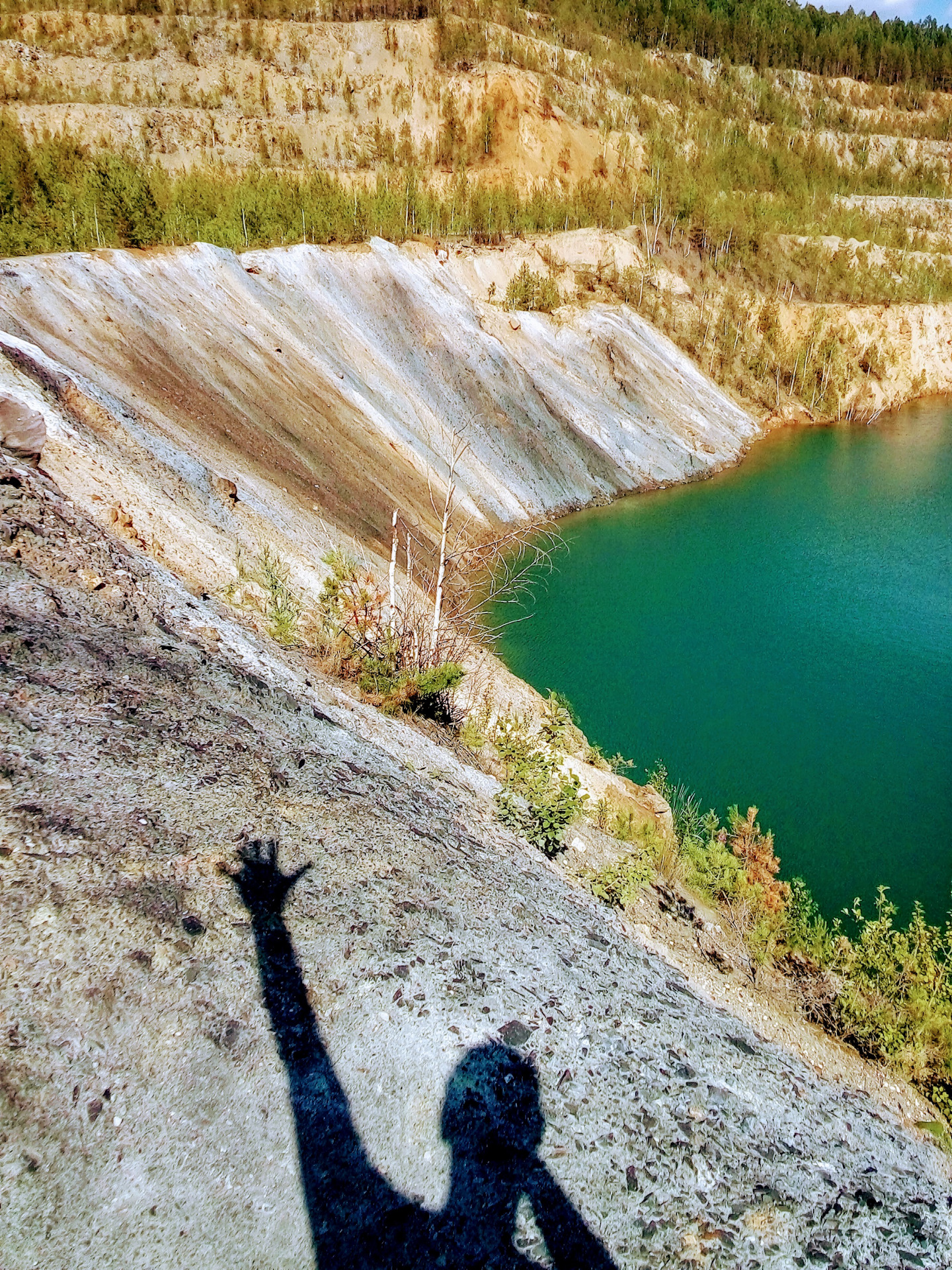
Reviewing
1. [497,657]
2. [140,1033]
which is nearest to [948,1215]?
[140,1033]

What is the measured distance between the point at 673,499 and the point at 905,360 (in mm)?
31233

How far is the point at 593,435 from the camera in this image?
30.3m

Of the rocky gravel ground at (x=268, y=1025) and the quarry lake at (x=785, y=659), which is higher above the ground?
the rocky gravel ground at (x=268, y=1025)

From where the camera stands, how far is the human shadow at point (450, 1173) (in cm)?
347

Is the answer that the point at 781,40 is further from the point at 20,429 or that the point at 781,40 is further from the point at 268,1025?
the point at 268,1025

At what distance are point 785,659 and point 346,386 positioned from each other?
52.2 feet

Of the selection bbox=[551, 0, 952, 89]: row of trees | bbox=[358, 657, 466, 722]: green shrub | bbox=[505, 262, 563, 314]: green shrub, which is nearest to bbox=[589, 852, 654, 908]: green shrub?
bbox=[358, 657, 466, 722]: green shrub

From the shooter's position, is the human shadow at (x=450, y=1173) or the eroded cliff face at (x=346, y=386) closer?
the human shadow at (x=450, y=1173)

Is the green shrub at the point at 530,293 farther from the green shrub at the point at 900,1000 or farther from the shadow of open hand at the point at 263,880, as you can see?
the shadow of open hand at the point at 263,880

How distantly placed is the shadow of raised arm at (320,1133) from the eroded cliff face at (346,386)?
815 centimetres

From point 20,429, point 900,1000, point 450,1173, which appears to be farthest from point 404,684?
point 900,1000

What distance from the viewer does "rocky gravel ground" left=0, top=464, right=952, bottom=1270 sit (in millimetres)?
3426

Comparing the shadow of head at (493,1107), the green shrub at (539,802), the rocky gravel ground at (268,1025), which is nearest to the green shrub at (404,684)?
the green shrub at (539,802)

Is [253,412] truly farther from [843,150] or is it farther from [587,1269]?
[843,150]
